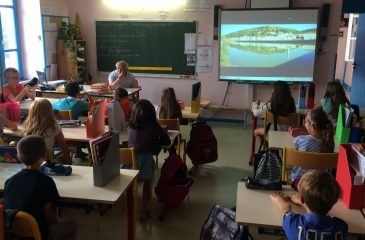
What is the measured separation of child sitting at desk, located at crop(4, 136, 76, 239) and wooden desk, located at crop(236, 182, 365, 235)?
1051 mm

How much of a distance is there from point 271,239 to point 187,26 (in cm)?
452

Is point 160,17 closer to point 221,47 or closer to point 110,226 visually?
point 221,47

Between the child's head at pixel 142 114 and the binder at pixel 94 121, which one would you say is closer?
the child's head at pixel 142 114

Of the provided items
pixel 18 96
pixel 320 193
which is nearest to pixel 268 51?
pixel 18 96

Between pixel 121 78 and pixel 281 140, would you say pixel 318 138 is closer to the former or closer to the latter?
pixel 281 140

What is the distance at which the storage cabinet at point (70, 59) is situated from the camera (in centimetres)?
667

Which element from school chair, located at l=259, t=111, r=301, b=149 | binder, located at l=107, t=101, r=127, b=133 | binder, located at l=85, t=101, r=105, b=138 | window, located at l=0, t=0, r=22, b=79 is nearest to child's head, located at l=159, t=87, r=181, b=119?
binder, located at l=107, t=101, r=127, b=133

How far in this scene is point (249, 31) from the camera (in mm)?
6332

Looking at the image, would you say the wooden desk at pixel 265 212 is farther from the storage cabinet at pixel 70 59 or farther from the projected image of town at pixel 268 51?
the storage cabinet at pixel 70 59

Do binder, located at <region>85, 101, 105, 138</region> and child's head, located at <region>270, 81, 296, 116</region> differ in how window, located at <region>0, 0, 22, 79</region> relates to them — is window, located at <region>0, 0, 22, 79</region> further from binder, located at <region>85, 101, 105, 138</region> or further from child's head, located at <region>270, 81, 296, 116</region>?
child's head, located at <region>270, 81, 296, 116</region>

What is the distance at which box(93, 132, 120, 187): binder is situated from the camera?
2375mm

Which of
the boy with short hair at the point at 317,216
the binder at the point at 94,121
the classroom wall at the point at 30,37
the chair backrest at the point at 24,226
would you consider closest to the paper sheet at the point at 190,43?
the classroom wall at the point at 30,37

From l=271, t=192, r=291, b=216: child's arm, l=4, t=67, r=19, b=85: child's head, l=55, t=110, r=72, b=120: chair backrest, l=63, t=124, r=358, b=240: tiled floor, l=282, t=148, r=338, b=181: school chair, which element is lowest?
l=63, t=124, r=358, b=240: tiled floor

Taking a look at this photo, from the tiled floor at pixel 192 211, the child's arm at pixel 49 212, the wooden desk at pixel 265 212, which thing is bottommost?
the tiled floor at pixel 192 211
